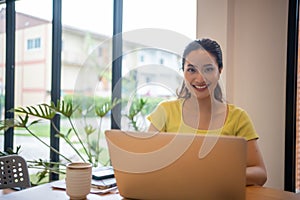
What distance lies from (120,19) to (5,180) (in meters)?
1.84

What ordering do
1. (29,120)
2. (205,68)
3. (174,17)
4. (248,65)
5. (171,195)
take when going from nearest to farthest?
(171,195)
(205,68)
(248,65)
(29,120)
(174,17)

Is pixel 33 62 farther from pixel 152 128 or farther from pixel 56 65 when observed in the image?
pixel 152 128

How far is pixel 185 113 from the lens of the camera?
5.50 feet

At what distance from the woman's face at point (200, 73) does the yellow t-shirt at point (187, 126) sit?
5.4 inches

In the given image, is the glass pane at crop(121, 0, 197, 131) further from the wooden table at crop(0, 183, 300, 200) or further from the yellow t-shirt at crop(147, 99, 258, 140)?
the wooden table at crop(0, 183, 300, 200)

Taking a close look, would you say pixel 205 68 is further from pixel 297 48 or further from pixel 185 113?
pixel 297 48

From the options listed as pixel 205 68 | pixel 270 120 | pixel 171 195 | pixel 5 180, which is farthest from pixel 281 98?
pixel 5 180

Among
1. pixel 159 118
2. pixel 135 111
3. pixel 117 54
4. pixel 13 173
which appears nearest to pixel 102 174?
pixel 159 118

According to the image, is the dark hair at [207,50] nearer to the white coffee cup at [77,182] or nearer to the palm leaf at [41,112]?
the white coffee cup at [77,182]

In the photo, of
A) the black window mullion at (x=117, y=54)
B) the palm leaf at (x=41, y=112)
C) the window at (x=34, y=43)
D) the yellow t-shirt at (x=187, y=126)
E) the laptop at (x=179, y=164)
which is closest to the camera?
the laptop at (x=179, y=164)

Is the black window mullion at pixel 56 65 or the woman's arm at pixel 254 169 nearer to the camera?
the woman's arm at pixel 254 169

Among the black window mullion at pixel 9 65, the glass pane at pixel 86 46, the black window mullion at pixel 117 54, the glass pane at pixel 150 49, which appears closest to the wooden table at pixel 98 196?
the glass pane at pixel 150 49

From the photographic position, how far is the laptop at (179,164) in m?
0.93

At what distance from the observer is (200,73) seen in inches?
62.4
